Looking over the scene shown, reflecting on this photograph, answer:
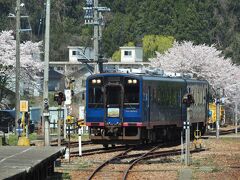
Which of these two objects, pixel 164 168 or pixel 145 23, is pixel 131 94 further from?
pixel 145 23

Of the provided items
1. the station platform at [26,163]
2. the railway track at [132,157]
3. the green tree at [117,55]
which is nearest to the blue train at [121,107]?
the railway track at [132,157]

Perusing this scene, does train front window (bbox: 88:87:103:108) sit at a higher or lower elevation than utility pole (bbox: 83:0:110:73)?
lower

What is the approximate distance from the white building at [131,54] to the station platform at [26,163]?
91.3 m

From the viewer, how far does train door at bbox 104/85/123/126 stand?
30703 mm

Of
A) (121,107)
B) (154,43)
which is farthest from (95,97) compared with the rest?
(154,43)

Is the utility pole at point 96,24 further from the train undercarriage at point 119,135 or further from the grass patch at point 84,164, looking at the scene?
the grass patch at point 84,164

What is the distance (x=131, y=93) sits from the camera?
31.0 metres

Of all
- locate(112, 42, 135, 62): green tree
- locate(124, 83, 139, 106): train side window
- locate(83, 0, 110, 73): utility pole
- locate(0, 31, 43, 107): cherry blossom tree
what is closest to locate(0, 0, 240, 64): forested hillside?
locate(112, 42, 135, 62): green tree

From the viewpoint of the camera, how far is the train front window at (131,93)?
30.9 metres

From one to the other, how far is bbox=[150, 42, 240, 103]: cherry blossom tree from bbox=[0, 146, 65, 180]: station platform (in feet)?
178

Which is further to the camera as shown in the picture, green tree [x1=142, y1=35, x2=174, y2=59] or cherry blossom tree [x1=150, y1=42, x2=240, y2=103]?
green tree [x1=142, y1=35, x2=174, y2=59]

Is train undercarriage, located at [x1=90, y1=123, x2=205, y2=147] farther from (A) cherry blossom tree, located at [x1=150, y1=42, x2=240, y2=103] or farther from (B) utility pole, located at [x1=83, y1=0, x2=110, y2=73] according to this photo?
(A) cherry blossom tree, located at [x1=150, y1=42, x2=240, y2=103]

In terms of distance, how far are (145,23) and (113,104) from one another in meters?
89.6

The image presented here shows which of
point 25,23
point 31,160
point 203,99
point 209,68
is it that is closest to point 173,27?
point 25,23
